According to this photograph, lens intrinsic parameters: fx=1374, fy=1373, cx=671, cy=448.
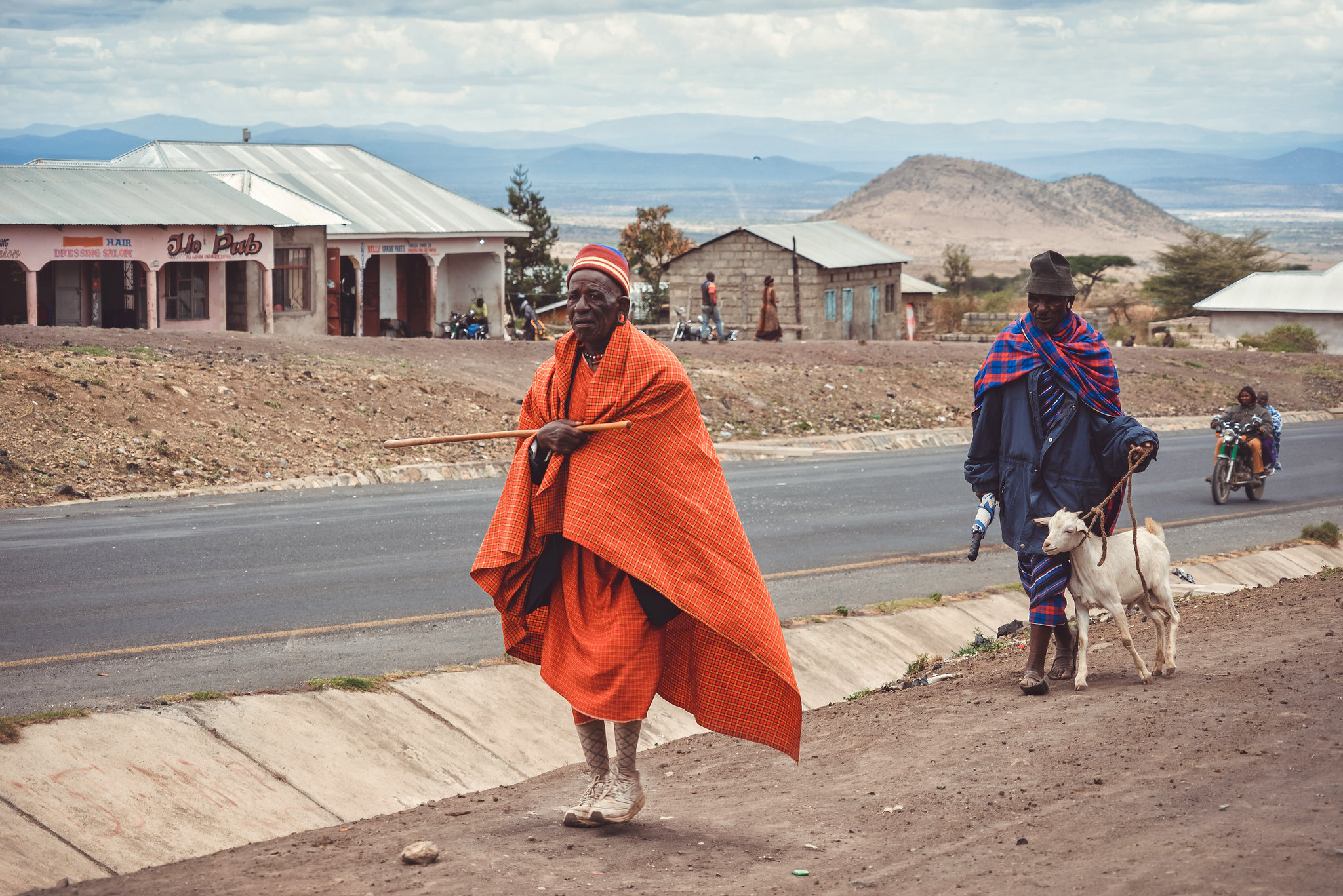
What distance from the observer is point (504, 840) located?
16.6 feet

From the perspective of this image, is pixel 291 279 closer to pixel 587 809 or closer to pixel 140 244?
pixel 140 244

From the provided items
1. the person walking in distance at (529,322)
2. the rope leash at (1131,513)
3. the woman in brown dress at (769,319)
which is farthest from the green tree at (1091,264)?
the rope leash at (1131,513)

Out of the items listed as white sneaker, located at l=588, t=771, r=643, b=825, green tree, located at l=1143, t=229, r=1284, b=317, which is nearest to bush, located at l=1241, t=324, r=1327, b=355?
green tree, located at l=1143, t=229, r=1284, b=317

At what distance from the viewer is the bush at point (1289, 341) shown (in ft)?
173

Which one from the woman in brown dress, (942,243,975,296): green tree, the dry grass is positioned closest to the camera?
the dry grass

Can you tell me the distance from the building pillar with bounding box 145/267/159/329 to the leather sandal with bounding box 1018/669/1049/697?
88.9 feet

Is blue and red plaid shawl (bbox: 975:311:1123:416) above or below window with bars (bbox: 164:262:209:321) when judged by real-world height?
below

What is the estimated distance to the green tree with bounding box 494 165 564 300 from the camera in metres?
65.2

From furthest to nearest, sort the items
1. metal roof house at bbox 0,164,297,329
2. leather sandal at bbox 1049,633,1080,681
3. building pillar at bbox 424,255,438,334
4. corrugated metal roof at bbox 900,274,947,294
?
corrugated metal roof at bbox 900,274,947,294 < building pillar at bbox 424,255,438,334 < metal roof house at bbox 0,164,297,329 < leather sandal at bbox 1049,633,1080,681

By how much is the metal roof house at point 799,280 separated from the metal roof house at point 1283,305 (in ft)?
54.6

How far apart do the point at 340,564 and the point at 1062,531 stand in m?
6.57

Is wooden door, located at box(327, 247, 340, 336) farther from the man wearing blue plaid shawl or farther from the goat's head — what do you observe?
the goat's head

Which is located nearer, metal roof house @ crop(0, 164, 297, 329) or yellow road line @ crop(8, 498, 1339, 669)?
yellow road line @ crop(8, 498, 1339, 669)

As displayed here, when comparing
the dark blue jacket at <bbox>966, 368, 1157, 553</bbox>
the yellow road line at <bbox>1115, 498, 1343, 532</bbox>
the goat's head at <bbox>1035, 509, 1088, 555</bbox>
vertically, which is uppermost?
the dark blue jacket at <bbox>966, 368, 1157, 553</bbox>
